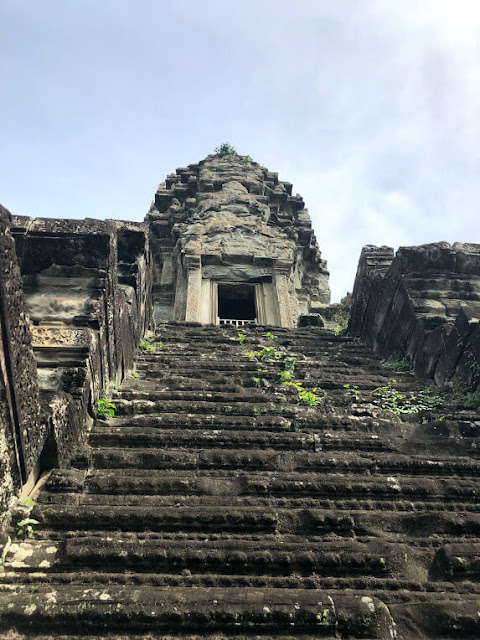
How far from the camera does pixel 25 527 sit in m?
2.80

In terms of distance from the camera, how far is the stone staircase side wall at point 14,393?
2.85 m

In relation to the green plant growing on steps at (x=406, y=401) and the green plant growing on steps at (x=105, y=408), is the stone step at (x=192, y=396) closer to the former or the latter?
the green plant growing on steps at (x=105, y=408)

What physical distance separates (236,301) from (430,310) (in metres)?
6.86

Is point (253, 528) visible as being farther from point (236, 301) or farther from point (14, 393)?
point (236, 301)

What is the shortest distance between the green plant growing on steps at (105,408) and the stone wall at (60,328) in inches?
2.8

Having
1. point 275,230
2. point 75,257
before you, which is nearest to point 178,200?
point 275,230

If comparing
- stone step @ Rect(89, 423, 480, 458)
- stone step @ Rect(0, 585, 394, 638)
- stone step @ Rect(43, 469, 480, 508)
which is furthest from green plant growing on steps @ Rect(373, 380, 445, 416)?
stone step @ Rect(0, 585, 394, 638)

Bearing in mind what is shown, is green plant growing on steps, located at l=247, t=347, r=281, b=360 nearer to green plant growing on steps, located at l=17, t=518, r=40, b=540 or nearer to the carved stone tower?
the carved stone tower

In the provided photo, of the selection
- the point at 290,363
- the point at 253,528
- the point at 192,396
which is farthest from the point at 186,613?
the point at 290,363

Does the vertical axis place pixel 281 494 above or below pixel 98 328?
below

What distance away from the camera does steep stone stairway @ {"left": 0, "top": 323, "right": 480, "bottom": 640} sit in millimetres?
2332

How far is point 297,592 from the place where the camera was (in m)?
2.48

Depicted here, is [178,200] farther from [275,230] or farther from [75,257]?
[75,257]

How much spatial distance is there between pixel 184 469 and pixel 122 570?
3.22 ft
